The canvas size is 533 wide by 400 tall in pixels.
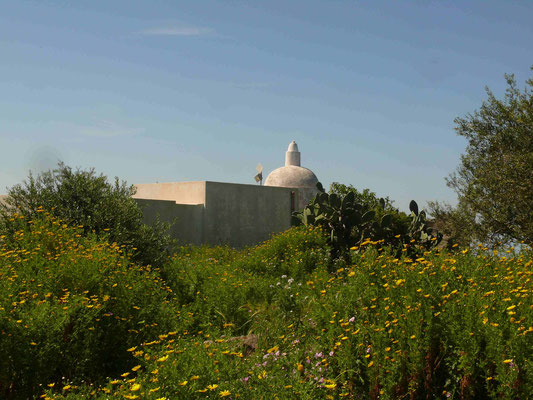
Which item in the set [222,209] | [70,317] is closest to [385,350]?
[70,317]

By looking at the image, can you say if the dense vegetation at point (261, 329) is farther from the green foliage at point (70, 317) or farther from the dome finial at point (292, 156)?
the dome finial at point (292, 156)

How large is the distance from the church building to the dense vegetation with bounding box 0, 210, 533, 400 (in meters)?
12.0

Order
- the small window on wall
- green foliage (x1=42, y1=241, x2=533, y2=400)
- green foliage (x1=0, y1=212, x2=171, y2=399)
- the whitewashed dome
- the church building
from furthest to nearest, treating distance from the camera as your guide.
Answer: the whitewashed dome → the small window on wall → the church building → green foliage (x1=0, y1=212, x2=171, y2=399) → green foliage (x1=42, y1=241, x2=533, y2=400)

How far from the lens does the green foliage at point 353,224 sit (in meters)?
14.8

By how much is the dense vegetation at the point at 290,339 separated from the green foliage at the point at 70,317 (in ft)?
0.05

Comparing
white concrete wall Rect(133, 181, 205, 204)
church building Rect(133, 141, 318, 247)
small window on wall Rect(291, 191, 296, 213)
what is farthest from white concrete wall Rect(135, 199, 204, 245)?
small window on wall Rect(291, 191, 296, 213)

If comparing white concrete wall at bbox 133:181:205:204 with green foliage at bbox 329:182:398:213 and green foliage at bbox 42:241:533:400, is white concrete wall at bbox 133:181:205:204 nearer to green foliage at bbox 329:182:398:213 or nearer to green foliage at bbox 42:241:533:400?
green foliage at bbox 329:182:398:213

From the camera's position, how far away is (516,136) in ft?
→ 56.6

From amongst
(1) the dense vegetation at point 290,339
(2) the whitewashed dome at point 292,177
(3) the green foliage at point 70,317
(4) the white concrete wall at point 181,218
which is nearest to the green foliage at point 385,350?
(1) the dense vegetation at point 290,339

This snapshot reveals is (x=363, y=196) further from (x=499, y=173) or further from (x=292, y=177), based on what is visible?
(x=292, y=177)

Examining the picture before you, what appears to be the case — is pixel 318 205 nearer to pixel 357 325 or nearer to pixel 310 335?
pixel 310 335

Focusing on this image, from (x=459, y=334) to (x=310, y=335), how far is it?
2.47 metres

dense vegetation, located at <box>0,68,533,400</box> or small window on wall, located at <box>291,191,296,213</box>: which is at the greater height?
small window on wall, located at <box>291,191,296,213</box>

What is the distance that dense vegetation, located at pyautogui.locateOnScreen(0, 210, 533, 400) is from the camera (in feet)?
16.2
